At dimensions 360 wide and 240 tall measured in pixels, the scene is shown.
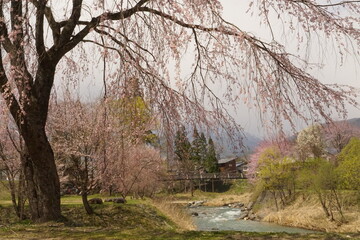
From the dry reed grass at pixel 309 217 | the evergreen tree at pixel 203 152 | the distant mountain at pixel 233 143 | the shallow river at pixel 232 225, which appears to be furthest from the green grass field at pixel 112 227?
the evergreen tree at pixel 203 152

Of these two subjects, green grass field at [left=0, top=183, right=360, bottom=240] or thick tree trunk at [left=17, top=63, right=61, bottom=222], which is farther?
thick tree trunk at [left=17, top=63, right=61, bottom=222]

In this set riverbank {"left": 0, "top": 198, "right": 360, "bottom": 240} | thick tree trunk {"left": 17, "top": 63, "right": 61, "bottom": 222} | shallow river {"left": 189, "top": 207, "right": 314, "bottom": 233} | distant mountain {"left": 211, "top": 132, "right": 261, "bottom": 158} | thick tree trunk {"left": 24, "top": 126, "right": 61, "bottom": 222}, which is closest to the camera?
riverbank {"left": 0, "top": 198, "right": 360, "bottom": 240}

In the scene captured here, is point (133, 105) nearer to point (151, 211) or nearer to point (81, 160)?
point (81, 160)

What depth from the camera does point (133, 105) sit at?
17.6ft

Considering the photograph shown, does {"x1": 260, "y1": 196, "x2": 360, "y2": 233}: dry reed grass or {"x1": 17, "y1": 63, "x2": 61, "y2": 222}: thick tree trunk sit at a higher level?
{"x1": 17, "y1": 63, "x2": 61, "y2": 222}: thick tree trunk

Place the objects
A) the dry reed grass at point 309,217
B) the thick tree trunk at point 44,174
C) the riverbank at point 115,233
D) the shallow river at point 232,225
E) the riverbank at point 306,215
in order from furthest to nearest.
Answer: the shallow river at point 232,225 → the riverbank at point 306,215 → the dry reed grass at point 309,217 → the thick tree trunk at point 44,174 → the riverbank at point 115,233

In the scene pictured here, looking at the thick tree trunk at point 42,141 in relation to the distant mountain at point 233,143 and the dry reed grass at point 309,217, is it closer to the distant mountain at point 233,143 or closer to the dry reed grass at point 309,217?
the distant mountain at point 233,143

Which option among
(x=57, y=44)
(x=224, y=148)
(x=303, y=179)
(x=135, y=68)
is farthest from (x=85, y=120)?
(x=303, y=179)

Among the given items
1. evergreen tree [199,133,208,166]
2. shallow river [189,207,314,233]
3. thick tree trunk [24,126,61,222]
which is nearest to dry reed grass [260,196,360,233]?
shallow river [189,207,314,233]

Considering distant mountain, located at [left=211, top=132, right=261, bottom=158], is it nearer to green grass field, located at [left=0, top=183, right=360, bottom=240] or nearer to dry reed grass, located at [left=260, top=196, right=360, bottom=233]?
green grass field, located at [left=0, top=183, right=360, bottom=240]

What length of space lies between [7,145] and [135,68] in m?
12.2

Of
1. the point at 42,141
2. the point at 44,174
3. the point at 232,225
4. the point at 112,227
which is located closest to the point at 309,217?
the point at 232,225

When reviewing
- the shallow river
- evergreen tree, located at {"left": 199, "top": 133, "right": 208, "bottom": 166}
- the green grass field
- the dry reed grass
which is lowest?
the shallow river

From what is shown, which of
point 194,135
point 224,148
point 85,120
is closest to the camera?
point 224,148
